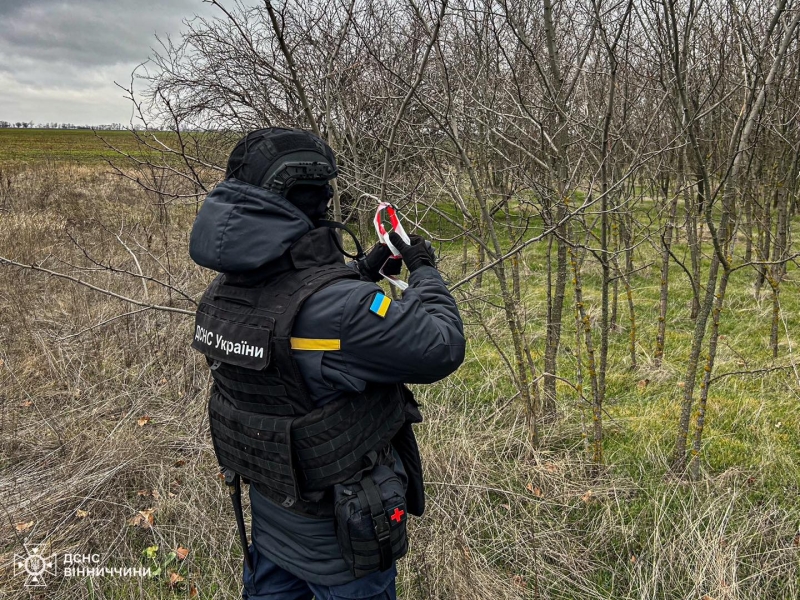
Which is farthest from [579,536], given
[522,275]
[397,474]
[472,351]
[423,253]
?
[522,275]

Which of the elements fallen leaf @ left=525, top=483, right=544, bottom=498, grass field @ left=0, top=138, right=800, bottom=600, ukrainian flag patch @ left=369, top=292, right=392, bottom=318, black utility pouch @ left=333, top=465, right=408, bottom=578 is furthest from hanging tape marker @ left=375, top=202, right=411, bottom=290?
fallen leaf @ left=525, top=483, right=544, bottom=498

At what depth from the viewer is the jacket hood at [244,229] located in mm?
1481

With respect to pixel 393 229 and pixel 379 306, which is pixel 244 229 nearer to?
pixel 379 306

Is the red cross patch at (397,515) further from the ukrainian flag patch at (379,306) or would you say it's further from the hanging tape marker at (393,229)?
the hanging tape marker at (393,229)

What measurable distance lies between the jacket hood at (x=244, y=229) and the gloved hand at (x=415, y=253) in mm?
391

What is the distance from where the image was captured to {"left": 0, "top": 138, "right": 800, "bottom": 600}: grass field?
2486 millimetres

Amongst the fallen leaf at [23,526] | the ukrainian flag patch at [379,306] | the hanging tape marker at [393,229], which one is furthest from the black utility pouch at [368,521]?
the fallen leaf at [23,526]

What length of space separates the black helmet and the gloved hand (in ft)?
1.10

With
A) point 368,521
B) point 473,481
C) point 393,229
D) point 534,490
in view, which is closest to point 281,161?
point 393,229

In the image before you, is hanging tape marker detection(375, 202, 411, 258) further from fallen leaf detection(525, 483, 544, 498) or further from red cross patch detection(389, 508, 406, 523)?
fallen leaf detection(525, 483, 544, 498)

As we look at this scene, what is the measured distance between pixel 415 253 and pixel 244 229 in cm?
56

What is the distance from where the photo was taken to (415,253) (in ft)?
5.86

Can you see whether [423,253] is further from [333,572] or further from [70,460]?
[70,460]

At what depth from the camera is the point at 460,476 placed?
122 inches
